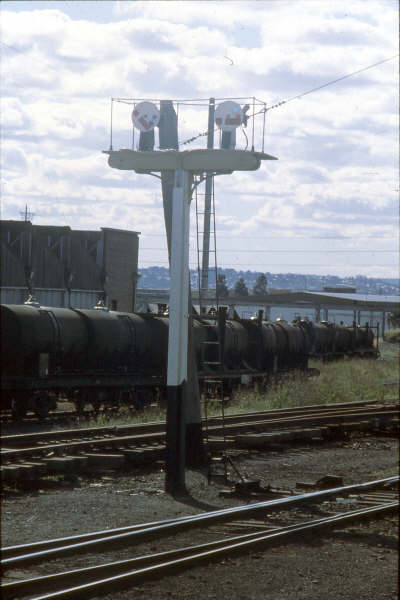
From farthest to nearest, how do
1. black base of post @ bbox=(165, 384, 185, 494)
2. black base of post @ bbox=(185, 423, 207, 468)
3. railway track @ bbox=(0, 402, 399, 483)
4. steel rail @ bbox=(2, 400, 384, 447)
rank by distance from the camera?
steel rail @ bbox=(2, 400, 384, 447) < black base of post @ bbox=(185, 423, 207, 468) < railway track @ bbox=(0, 402, 399, 483) < black base of post @ bbox=(165, 384, 185, 494)

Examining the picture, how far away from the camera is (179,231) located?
38.5 feet

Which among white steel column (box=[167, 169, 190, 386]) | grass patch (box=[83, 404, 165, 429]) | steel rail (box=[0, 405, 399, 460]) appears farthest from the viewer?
grass patch (box=[83, 404, 165, 429])

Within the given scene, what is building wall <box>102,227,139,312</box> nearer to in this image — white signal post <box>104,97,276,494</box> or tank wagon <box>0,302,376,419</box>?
tank wagon <box>0,302,376,419</box>

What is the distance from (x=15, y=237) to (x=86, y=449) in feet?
112

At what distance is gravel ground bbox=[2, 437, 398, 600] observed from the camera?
7121 millimetres

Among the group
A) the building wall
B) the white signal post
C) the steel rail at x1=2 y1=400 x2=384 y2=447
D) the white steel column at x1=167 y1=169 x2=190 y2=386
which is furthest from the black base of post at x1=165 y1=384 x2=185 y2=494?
the building wall

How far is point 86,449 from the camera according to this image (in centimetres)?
1395

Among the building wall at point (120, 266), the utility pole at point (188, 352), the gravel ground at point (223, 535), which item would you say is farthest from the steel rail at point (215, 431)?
the building wall at point (120, 266)

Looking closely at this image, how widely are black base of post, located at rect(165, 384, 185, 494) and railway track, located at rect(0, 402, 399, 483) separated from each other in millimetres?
1175

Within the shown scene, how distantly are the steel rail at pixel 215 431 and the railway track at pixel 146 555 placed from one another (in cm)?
418

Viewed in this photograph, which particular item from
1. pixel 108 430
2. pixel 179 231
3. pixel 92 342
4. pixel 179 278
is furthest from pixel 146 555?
pixel 92 342

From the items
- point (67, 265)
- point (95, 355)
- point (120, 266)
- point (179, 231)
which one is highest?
point (120, 266)

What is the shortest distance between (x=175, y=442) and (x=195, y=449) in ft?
5.54

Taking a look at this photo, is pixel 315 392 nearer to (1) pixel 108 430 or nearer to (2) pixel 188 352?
(1) pixel 108 430
